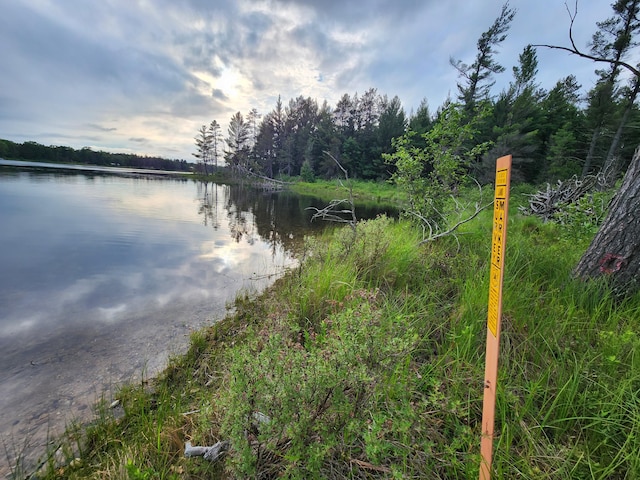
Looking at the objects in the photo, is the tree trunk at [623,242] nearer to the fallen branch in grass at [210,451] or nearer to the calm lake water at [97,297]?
the fallen branch in grass at [210,451]

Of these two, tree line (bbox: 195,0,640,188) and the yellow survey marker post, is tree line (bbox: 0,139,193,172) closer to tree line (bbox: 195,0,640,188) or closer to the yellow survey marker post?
tree line (bbox: 195,0,640,188)

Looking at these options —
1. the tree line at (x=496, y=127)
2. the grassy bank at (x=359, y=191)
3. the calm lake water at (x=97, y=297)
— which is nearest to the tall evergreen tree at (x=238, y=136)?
the tree line at (x=496, y=127)

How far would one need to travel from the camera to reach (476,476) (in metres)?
1.19

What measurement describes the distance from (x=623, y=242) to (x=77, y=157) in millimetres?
96022

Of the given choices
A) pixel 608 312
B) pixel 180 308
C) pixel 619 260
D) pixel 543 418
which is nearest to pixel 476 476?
pixel 543 418

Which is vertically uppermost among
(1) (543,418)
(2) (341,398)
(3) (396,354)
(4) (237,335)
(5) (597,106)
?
(5) (597,106)

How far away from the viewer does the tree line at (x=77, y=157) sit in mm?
57812

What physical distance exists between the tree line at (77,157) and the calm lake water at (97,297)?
2945 inches

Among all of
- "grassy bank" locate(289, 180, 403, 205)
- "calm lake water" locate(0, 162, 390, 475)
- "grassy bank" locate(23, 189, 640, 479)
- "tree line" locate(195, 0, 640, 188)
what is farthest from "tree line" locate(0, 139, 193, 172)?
"grassy bank" locate(23, 189, 640, 479)

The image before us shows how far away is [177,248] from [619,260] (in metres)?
8.07

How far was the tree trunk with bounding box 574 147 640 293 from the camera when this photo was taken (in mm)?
2217

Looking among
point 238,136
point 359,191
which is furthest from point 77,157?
point 359,191

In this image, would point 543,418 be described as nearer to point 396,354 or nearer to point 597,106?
point 396,354

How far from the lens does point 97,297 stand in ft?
14.1
